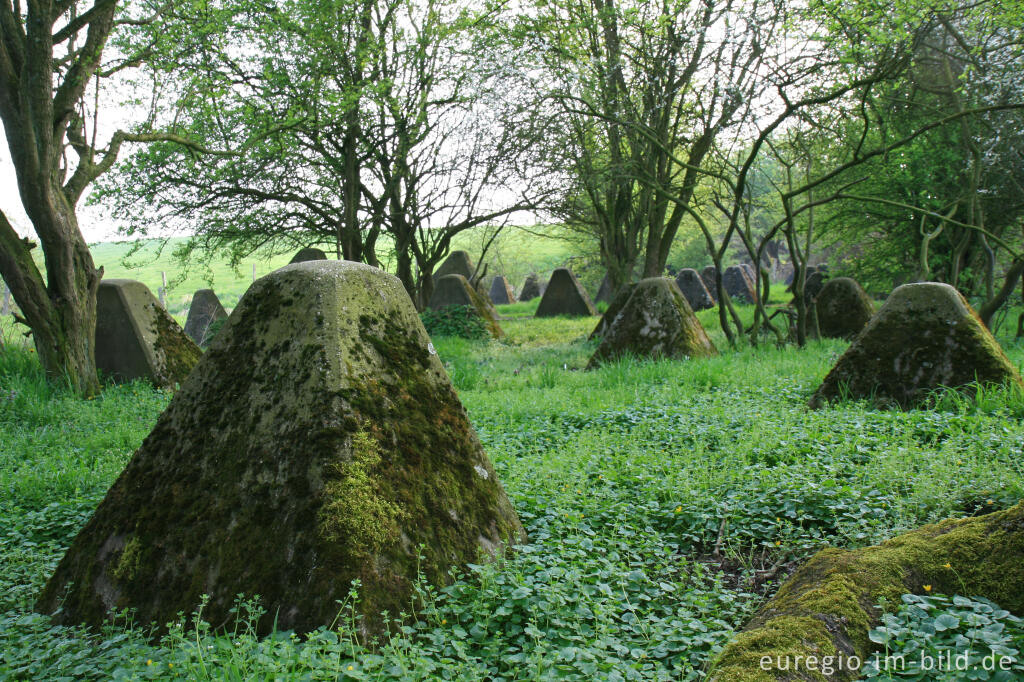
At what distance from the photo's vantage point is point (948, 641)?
1.96 metres

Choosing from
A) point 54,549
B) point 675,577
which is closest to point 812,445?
point 675,577

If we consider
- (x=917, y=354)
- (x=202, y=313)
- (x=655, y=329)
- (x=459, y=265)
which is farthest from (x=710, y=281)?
(x=917, y=354)

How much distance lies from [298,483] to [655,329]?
24.7 ft

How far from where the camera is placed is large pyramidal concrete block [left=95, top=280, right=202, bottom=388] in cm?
859

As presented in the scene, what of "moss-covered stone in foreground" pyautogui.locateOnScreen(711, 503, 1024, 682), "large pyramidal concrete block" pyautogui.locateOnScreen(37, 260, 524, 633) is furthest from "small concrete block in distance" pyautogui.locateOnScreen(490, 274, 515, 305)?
"moss-covered stone in foreground" pyautogui.locateOnScreen(711, 503, 1024, 682)

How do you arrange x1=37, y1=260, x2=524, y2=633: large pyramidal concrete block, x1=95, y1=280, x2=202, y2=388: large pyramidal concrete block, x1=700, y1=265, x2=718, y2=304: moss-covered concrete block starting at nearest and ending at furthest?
x1=37, y1=260, x2=524, y2=633: large pyramidal concrete block < x1=95, y1=280, x2=202, y2=388: large pyramidal concrete block < x1=700, y1=265, x2=718, y2=304: moss-covered concrete block

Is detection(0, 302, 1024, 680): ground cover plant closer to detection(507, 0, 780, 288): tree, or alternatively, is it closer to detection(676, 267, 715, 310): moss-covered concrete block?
detection(507, 0, 780, 288): tree

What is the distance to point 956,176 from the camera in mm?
12531

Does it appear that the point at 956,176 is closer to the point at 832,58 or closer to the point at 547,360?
the point at 832,58

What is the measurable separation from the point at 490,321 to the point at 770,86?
830cm

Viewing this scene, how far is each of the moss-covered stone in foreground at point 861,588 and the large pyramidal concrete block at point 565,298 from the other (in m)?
19.3

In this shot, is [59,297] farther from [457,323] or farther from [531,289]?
[531,289]

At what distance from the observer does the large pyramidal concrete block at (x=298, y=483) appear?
2637mm

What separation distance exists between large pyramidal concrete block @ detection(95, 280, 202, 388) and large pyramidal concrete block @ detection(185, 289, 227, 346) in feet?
31.8
